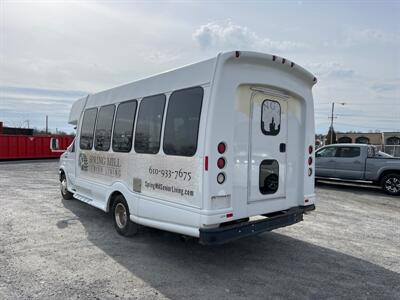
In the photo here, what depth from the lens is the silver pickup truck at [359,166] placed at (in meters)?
12.5

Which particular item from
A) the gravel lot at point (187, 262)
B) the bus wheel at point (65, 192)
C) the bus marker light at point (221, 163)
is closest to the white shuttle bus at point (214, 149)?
the bus marker light at point (221, 163)

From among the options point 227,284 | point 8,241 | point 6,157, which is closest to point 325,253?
point 227,284

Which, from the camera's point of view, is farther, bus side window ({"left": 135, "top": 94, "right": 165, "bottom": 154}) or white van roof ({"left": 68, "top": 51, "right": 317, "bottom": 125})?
bus side window ({"left": 135, "top": 94, "right": 165, "bottom": 154})

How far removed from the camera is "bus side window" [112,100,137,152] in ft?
19.2

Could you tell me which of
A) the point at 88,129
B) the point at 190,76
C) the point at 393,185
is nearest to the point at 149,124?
the point at 190,76

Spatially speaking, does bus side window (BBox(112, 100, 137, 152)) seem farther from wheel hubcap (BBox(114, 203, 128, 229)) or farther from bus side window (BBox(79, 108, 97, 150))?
bus side window (BBox(79, 108, 97, 150))

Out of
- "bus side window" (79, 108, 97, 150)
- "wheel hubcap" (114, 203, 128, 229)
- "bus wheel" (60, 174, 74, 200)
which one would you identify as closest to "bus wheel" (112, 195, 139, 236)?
"wheel hubcap" (114, 203, 128, 229)

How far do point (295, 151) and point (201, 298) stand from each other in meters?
2.86

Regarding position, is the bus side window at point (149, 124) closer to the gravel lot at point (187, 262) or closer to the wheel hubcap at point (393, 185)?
the gravel lot at point (187, 262)

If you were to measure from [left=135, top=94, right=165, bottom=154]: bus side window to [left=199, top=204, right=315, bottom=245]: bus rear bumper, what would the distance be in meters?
1.55

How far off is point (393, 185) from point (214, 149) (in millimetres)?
10681

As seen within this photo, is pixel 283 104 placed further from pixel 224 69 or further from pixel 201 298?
pixel 201 298

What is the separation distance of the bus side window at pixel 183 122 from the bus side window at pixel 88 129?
2.97 meters

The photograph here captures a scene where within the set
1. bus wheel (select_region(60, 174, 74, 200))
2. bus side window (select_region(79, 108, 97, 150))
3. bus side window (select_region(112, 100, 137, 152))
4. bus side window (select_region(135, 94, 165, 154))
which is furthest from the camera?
bus wheel (select_region(60, 174, 74, 200))
